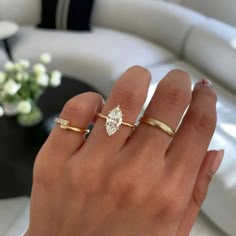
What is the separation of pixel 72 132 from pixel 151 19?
2.38 m

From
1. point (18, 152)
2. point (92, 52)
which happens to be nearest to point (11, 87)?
point (18, 152)

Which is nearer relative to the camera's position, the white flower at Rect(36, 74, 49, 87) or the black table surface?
the black table surface

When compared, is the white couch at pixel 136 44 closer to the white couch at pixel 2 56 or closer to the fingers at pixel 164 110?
the white couch at pixel 2 56

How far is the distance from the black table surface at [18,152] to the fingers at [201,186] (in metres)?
1.21

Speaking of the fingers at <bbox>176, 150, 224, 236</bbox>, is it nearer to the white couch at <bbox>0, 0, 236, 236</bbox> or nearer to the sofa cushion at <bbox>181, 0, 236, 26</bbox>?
the white couch at <bbox>0, 0, 236, 236</bbox>

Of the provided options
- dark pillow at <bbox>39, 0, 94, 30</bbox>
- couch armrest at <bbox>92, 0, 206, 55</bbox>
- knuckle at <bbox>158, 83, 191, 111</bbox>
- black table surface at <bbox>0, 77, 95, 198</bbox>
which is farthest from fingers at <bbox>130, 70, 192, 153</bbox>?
dark pillow at <bbox>39, 0, 94, 30</bbox>

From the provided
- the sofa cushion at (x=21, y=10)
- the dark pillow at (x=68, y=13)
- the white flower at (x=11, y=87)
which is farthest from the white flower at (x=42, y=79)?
the sofa cushion at (x=21, y=10)

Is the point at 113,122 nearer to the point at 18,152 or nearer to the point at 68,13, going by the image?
the point at 18,152

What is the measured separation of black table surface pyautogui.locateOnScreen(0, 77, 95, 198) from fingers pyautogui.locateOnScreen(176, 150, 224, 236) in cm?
121

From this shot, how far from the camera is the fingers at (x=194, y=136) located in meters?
0.55

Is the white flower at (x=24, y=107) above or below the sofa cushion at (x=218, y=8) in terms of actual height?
below

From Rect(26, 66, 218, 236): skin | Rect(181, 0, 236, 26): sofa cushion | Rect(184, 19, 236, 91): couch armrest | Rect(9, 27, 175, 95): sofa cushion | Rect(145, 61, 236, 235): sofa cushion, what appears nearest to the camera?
Rect(26, 66, 218, 236): skin

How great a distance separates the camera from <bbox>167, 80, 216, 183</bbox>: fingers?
547mm

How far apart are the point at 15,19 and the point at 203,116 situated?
9.31ft
